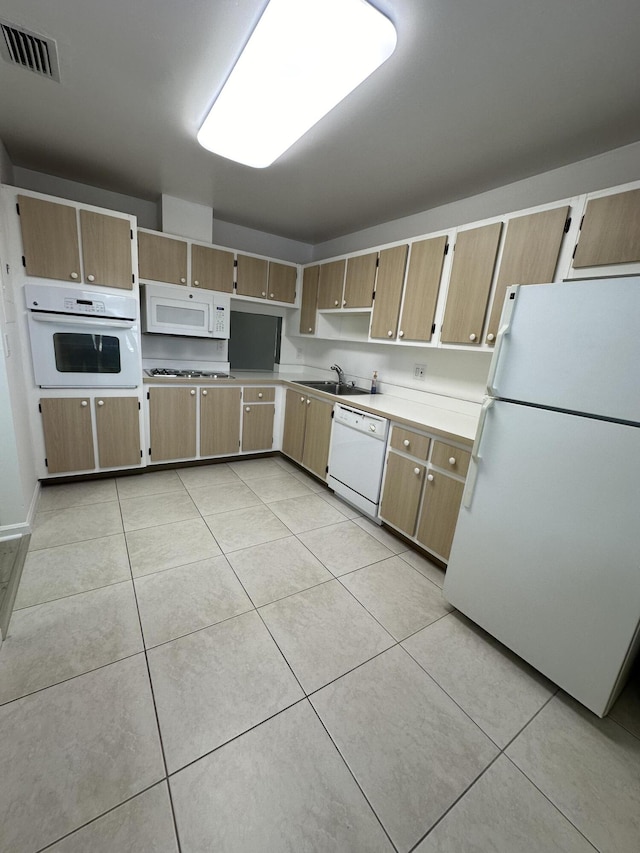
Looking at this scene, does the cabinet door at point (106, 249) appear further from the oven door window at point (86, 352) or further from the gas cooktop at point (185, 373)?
the gas cooktop at point (185, 373)

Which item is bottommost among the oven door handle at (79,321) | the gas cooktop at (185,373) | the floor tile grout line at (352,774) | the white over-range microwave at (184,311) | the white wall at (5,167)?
the floor tile grout line at (352,774)

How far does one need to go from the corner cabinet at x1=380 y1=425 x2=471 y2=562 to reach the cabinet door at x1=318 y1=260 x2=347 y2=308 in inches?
62.5

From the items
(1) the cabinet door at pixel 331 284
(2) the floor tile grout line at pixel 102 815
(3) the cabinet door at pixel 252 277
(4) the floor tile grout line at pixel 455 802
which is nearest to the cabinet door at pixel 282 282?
(3) the cabinet door at pixel 252 277

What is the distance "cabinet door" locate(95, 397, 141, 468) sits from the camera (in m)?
2.86

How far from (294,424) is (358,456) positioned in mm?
1072

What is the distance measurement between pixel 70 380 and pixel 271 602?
2.30 m

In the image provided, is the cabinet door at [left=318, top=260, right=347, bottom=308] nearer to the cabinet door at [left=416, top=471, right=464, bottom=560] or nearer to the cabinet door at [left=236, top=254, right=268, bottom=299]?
the cabinet door at [left=236, top=254, right=268, bottom=299]

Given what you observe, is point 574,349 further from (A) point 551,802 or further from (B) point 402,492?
(A) point 551,802

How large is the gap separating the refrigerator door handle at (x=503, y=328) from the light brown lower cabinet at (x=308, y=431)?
5.27 ft

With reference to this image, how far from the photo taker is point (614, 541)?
122 cm

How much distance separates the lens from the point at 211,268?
325 cm

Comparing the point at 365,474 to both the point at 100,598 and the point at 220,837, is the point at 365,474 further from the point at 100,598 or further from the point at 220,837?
the point at 220,837

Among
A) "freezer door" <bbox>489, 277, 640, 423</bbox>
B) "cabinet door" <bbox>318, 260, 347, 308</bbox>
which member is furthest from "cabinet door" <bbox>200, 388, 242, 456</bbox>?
"freezer door" <bbox>489, 277, 640, 423</bbox>

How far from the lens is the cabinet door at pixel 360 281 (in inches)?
113
